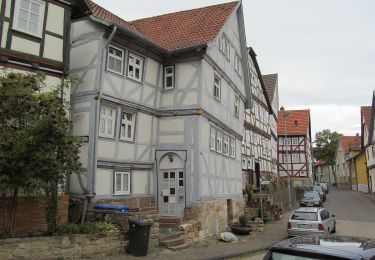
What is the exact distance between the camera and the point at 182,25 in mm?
21641

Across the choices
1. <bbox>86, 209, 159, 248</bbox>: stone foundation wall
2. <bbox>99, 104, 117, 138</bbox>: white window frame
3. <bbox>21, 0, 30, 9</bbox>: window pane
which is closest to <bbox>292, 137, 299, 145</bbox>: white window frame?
<bbox>99, 104, 117, 138</bbox>: white window frame

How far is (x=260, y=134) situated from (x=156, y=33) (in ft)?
63.1

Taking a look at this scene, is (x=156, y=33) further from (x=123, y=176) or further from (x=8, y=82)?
(x=8, y=82)

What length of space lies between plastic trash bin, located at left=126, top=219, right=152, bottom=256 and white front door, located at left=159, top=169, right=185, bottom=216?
4615 millimetres

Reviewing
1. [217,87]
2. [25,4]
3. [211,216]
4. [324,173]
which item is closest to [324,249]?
[25,4]

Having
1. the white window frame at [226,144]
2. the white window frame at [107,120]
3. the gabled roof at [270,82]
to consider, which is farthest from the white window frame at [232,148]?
the gabled roof at [270,82]

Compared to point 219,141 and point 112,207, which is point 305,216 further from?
point 112,207

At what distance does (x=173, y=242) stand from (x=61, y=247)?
491 centimetres

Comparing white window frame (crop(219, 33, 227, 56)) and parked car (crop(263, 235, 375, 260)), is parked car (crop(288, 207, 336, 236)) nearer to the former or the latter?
white window frame (crop(219, 33, 227, 56))

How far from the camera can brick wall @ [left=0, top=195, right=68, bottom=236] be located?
12047mm

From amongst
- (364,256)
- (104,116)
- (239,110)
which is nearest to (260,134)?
(239,110)

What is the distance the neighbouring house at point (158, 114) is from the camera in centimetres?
1557

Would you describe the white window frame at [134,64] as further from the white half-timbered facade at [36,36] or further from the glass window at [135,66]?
the white half-timbered facade at [36,36]

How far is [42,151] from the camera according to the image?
36.1 feet
